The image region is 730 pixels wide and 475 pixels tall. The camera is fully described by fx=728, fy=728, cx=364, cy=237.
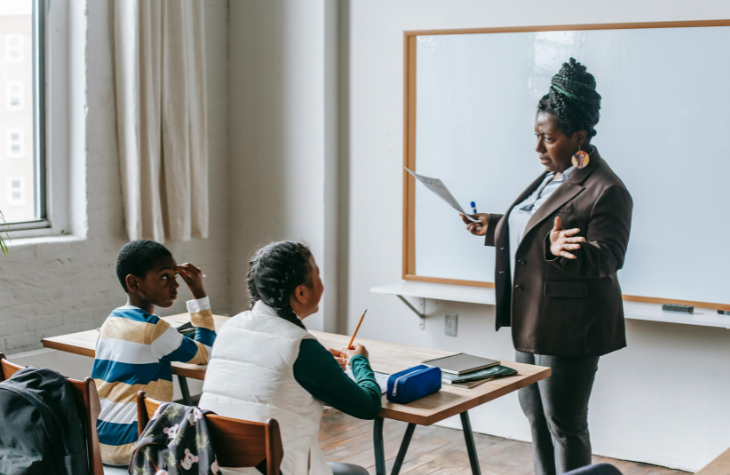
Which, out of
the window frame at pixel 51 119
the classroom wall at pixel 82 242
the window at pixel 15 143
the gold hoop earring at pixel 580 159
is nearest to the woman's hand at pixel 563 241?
the gold hoop earring at pixel 580 159

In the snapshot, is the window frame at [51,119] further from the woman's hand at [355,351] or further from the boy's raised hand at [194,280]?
the woman's hand at [355,351]

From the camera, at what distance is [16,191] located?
3.35m

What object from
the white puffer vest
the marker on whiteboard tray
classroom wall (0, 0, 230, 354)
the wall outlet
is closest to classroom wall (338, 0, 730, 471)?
the wall outlet

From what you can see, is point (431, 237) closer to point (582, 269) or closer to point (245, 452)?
point (582, 269)

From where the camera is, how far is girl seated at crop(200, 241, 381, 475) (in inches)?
64.8

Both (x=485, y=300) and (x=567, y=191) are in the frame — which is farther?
(x=485, y=300)

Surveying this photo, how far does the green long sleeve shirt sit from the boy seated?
0.58m

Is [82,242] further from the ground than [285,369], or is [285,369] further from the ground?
[82,242]

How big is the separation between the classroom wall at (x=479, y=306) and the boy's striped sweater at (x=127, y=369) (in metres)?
1.78

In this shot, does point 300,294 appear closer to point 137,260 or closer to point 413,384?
point 413,384

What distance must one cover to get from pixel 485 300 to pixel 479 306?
23 centimetres

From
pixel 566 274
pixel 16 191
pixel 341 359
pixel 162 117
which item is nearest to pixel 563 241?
pixel 566 274

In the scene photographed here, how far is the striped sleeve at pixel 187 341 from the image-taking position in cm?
209

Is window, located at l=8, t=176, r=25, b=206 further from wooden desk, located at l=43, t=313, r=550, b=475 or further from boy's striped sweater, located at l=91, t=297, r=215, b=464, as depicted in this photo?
boy's striped sweater, located at l=91, t=297, r=215, b=464
